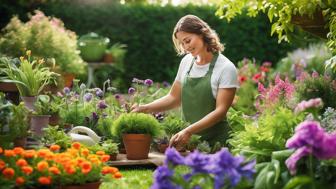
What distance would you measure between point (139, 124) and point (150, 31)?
8.80 metres

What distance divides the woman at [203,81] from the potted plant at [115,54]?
671 centimetres

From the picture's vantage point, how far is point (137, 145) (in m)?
4.46

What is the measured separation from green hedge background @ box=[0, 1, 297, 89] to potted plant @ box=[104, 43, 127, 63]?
36cm

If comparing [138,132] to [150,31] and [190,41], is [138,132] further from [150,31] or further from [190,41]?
[150,31]

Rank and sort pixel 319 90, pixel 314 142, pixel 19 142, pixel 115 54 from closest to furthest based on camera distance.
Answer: pixel 314 142
pixel 19 142
pixel 319 90
pixel 115 54

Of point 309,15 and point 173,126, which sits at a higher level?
point 309,15

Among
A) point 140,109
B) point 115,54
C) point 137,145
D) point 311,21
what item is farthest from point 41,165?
point 115,54

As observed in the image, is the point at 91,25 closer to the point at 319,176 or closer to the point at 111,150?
the point at 111,150

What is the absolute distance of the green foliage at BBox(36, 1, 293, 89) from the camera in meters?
12.6

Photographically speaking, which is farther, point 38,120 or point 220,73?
point 220,73

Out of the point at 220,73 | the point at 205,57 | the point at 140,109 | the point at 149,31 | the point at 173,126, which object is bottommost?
the point at 173,126

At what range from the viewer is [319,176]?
3025 millimetres

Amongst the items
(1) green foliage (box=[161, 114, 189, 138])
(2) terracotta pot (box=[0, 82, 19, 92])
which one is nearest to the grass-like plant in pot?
(1) green foliage (box=[161, 114, 189, 138])

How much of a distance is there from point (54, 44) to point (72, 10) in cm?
457
